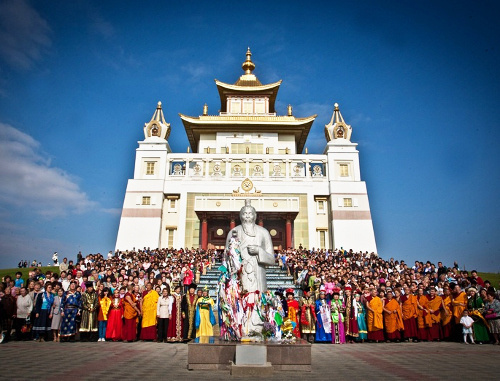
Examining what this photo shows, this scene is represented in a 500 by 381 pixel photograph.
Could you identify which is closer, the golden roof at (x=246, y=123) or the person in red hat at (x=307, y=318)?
the person in red hat at (x=307, y=318)

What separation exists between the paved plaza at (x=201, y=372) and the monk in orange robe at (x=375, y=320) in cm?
88

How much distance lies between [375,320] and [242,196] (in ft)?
63.2

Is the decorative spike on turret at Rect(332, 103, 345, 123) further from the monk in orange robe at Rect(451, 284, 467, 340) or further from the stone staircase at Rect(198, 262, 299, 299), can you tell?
the monk in orange robe at Rect(451, 284, 467, 340)

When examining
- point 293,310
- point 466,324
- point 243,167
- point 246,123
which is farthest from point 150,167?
point 466,324

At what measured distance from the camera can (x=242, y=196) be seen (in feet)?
96.1

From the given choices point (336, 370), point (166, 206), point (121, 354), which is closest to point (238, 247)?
point (336, 370)

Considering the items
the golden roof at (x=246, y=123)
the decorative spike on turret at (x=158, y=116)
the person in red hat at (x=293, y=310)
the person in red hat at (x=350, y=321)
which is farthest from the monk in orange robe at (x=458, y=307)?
the decorative spike on turret at (x=158, y=116)

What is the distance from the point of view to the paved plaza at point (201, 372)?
5.73m

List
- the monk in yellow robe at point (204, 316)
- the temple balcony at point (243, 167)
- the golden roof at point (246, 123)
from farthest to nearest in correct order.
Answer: the golden roof at point (246, 123) → the temple balcony at point (243, 167) → the monk in yellow robe at point (204, 316)

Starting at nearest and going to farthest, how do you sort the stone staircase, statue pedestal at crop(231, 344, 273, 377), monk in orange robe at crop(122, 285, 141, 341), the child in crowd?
statue pedestal at crop(231, 344, 273, 377)
the child in crowd
monk in orange robe at crop(122, 285, 141, 341)
the stone staircase

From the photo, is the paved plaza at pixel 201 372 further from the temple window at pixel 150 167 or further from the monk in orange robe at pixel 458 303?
the temple window at pixel 150 167

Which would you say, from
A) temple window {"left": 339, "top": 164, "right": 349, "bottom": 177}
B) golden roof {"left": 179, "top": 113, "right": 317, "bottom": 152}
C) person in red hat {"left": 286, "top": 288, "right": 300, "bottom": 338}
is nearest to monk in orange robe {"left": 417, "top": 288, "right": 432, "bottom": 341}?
person in red hat {"left": 286, "top": 288, "right": 300, "bottom": 338}

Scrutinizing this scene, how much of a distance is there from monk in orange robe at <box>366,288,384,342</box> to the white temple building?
16599 millimetres

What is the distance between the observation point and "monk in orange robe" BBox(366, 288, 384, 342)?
1086 cm
